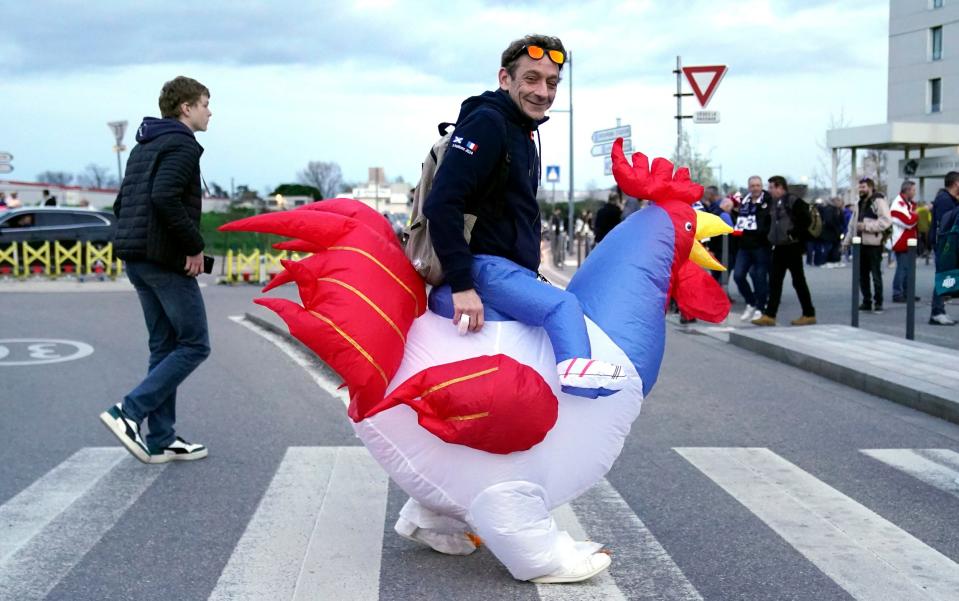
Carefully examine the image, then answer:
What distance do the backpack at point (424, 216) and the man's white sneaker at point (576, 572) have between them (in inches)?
49.5

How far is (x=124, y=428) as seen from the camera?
6.02 m

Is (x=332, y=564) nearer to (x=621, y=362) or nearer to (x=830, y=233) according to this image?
(x=621, y=362)

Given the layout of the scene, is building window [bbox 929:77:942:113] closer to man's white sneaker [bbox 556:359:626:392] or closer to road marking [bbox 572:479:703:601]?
road marking [bbox 572:479:703:601]

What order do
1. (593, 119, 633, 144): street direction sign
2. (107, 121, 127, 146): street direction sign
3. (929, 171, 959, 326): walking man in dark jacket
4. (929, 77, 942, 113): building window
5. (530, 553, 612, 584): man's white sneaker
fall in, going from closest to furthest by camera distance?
(530, 553, 612, 584): man's white sneaker
(929, 171, 959, 326): walking man in dark jacket
(593, 119, 633, 144): street direction sign
(107, 121, 127, 146): street direction sign
(929, 77, 942, 113): building window

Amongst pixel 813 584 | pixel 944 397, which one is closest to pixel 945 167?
pixel 944 397

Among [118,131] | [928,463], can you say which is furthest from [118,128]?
[928,463]

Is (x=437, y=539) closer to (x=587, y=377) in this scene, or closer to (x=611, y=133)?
(x=587, y=377)

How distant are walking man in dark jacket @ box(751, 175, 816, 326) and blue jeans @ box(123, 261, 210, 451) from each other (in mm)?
9187

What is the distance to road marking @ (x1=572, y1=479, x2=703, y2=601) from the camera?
4.20 metres

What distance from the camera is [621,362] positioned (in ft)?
13.3

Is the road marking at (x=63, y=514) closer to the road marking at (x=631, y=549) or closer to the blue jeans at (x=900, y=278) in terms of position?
the road marking at (x=631, y=549)

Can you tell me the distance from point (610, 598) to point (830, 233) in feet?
85.7

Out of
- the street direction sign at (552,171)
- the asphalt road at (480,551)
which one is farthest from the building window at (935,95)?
the asphalt road at (480,551)

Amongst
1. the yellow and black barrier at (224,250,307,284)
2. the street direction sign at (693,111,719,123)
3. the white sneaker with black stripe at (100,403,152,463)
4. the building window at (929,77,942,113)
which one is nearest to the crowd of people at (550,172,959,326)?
the street direction sign at (693,111,719,123)
